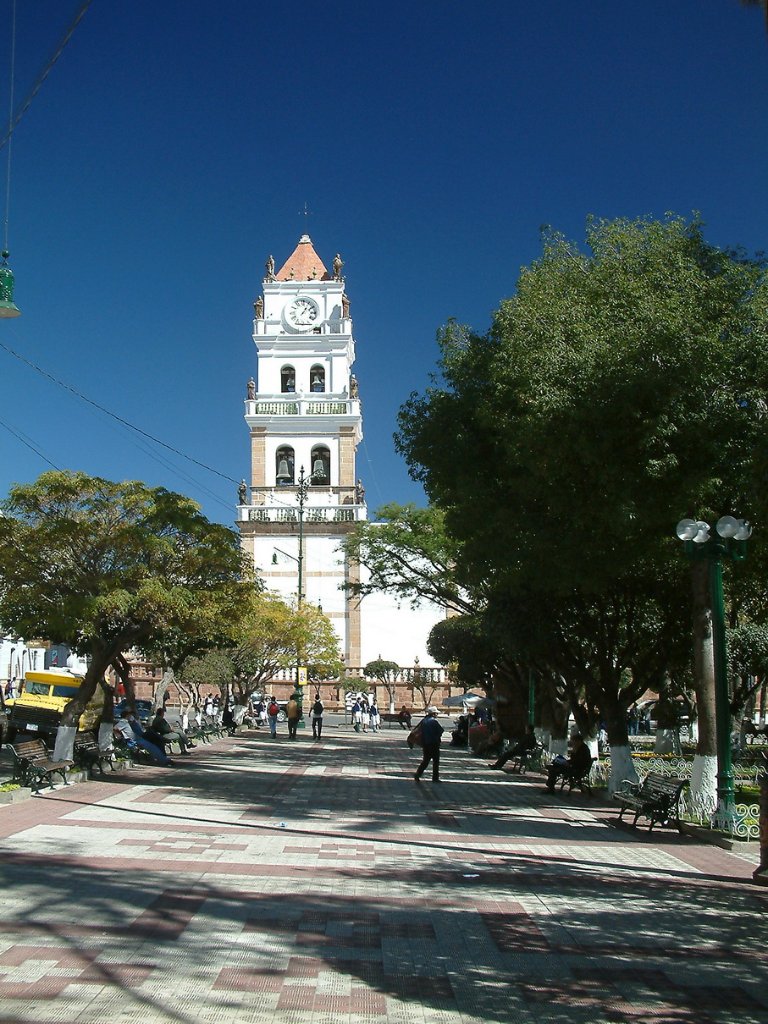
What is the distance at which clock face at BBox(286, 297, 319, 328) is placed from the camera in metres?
62.8

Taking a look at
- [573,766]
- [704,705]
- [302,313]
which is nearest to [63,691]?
[573,766]

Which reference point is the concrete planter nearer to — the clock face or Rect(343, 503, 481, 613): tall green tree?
Rect(343, 503, 481, 613): tall green tree

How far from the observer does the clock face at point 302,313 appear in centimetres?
6278

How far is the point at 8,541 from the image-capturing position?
1878 centimetres

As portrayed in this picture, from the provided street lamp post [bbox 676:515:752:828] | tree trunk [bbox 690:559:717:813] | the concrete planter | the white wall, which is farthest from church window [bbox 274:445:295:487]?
street lamp post [bbox 676:515:752:828]

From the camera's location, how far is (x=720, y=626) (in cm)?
1412

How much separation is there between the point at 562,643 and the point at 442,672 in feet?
135

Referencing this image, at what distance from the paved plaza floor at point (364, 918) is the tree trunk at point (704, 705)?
4.82 ft

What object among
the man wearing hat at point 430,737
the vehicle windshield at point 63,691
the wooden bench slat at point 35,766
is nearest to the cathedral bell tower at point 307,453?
the vehicle windshield at point 63,691

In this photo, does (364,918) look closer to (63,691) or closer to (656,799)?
(656,799)

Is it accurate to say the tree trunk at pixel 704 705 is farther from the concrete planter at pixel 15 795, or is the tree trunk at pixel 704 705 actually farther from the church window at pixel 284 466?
the church window at pixel 284 466

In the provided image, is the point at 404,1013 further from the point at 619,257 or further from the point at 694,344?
the point at 619,257

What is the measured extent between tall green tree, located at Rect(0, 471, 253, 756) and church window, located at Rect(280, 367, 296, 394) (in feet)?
142

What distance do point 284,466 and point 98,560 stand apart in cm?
4262
